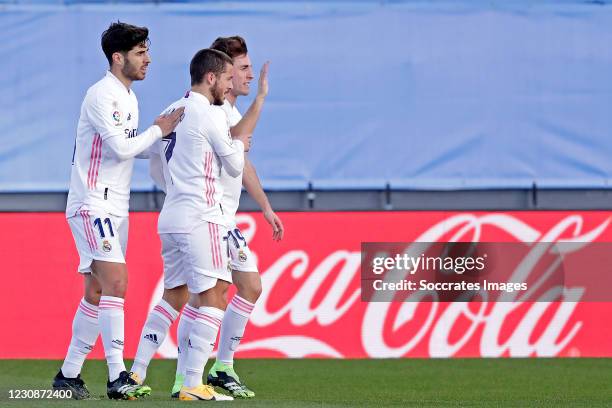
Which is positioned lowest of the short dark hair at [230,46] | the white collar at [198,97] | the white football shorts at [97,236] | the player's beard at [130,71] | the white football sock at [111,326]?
the white football sock at [111,326]

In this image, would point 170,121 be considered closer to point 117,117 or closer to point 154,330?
point 117,117

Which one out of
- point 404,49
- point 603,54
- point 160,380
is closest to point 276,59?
point 404,49

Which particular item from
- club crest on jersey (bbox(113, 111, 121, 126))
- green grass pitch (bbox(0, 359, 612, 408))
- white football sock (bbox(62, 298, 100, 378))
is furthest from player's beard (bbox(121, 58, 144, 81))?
green grass pitch (bbox(0, 359, 612, 408))

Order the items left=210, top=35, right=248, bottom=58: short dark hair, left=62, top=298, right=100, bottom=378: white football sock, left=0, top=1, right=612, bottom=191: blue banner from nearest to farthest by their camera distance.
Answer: left=62, top=298, right=100, bottom=378: white football sock < left=210, top=35, right=248, bottom=58: short dark hair < left=0, top=1, right=612, bottom=191: blue banner

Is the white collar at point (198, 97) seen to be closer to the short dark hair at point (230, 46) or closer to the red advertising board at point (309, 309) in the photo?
the short dark hair at point (230, 46)

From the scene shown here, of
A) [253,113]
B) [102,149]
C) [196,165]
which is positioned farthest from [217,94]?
[102,149]

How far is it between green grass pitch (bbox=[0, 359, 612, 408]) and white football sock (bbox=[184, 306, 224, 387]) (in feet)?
0.62

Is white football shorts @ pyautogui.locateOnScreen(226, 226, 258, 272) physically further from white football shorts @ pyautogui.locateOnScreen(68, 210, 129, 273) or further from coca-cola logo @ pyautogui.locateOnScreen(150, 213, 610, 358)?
coca-cola logo @ pyautogui.locateOnScreen(150, 213, 610, 358)

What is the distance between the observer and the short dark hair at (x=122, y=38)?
21.3 ft

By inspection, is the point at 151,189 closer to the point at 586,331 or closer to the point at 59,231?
the point at 59,231

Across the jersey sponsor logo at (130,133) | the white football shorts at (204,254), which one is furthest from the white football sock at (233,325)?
the jersey sponsor logo at (130,133)

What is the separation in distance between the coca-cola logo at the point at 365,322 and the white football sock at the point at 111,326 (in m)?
3.73

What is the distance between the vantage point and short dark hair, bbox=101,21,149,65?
21.3 ft

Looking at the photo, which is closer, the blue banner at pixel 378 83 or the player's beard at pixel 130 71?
the player's beard at pixel 130 71
